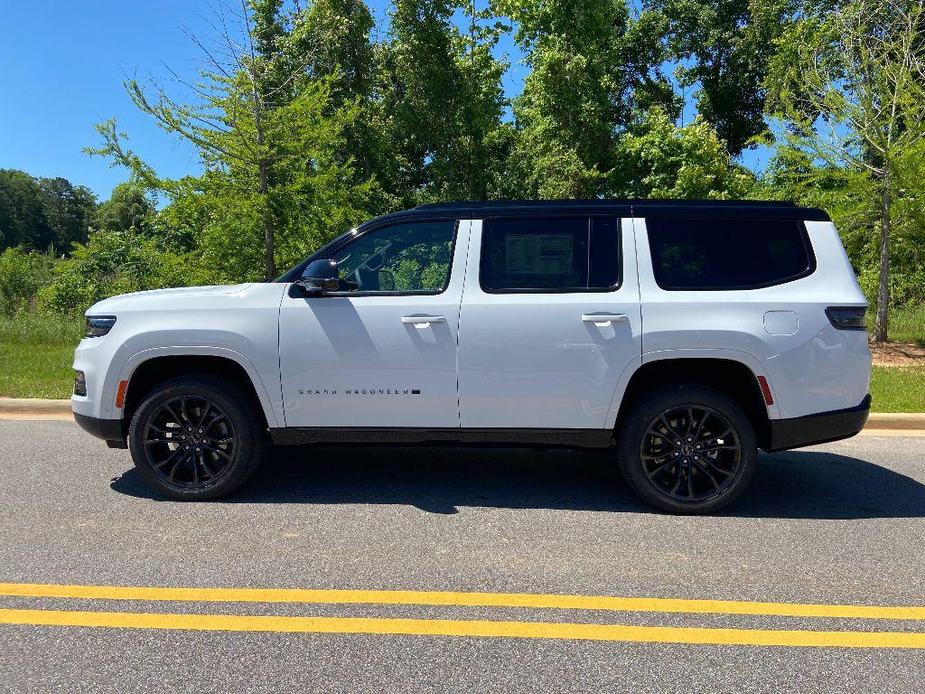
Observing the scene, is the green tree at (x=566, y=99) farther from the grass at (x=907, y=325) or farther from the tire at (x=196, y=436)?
the tire at (x=196, y=436)

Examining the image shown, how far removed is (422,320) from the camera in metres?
4.46

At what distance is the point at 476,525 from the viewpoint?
4270 millimetres

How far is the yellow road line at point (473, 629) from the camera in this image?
2936 millimetres

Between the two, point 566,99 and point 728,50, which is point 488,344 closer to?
point 566,99

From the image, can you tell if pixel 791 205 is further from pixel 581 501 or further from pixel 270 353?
pixel 270 353

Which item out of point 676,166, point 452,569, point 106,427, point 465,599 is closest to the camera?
point 465,599

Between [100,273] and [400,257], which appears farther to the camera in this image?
[100,273]

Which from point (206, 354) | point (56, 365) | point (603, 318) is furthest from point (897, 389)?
point (56, 365)

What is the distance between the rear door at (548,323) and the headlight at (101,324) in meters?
2.39

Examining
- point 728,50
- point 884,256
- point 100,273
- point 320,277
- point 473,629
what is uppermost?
point 728,50

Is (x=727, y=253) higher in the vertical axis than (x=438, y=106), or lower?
lower

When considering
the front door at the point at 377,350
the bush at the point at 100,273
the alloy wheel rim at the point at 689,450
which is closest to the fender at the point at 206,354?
the front door at the point at 377,350

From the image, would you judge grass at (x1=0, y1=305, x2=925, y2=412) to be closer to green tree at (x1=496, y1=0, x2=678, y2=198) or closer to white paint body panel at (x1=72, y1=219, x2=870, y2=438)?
white paint body panel at (x1=72, y1=219, x2=870, y2=438)

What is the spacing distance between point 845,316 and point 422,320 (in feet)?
8.72
